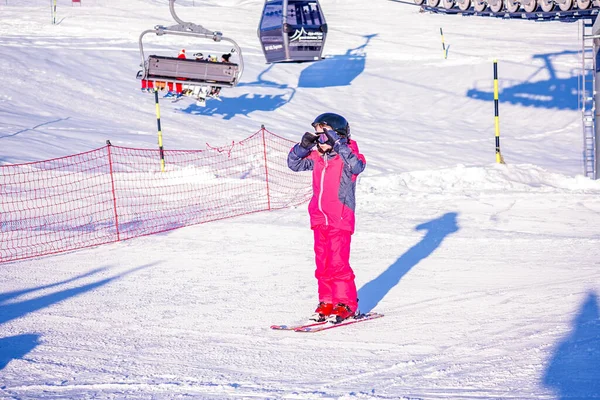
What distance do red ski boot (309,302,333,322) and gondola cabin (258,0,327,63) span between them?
1165 cm

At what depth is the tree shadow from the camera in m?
3.93

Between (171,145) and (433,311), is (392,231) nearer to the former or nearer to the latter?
(433,311)

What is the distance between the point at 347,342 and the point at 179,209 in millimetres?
8115

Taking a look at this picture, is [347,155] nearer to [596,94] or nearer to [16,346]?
[16,346]

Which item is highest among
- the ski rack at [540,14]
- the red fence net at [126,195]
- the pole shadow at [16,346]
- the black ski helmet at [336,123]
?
the ski rack at [540,14]

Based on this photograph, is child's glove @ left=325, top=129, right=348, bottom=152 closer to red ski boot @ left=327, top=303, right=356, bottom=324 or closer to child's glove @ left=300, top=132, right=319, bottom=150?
child's glove @ left=300, top=132, right=319, bottom=150

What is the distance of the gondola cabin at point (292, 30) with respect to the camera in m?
16.8

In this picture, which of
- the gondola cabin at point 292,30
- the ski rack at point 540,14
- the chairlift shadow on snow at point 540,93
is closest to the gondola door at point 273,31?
the gondola cabin at point 292,30

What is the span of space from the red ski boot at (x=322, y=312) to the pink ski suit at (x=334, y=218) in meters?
0.06

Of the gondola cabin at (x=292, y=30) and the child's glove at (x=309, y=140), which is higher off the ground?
the gondola cabin at (x=292, y=30)

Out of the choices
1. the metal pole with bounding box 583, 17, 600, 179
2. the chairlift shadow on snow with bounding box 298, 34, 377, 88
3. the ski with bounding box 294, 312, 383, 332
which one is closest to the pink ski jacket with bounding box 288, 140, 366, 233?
the ski with bounding box 294, 312, 383, 332

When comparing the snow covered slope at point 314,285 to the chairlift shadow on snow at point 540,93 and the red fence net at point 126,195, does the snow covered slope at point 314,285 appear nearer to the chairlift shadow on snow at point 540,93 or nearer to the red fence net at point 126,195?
the red fence net at point 126,195

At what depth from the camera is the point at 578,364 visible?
14.3ft

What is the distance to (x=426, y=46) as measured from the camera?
116ft
